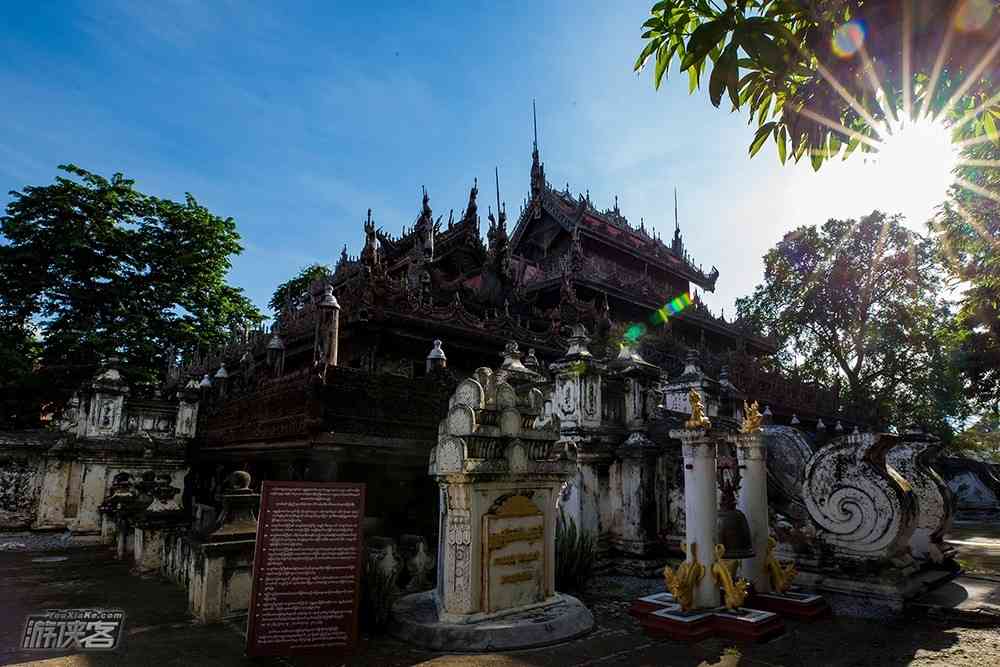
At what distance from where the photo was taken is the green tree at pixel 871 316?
102 feet

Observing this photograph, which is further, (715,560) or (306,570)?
(715,560)

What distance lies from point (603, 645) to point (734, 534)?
1.66 metres

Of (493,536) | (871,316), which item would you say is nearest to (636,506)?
(493,536)

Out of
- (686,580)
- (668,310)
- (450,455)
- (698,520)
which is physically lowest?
(686,580)

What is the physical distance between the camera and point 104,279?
69.0ft

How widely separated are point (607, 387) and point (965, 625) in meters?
4.96

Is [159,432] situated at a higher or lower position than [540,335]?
lower

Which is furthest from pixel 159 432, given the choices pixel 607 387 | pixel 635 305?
pixel 635 305

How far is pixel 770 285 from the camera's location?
34.8 m

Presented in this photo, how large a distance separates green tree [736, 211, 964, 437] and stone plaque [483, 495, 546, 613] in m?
28.4

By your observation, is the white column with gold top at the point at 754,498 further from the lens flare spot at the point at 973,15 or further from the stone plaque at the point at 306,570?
the lens flare spot at the point at 973,15

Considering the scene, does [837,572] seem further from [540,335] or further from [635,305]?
[635,305]

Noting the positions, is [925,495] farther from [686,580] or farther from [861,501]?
[686,580]

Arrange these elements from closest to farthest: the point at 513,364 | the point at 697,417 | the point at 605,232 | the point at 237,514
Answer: the point at 697,417, the point at 237,514, the point at 513,364, the point at 605,232
